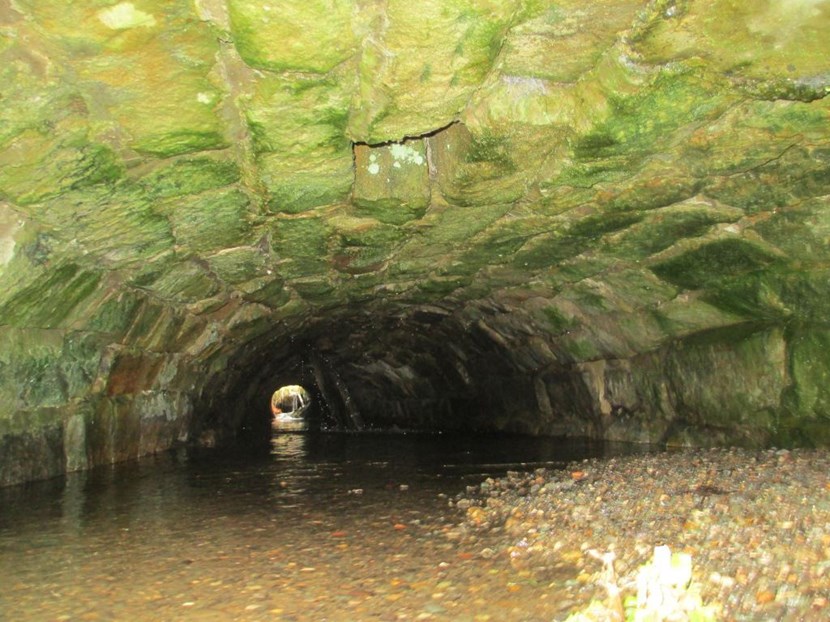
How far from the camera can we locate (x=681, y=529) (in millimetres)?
2725

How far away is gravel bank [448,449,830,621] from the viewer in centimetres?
203

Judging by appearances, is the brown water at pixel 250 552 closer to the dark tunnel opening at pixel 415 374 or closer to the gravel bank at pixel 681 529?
the gravel bank at pixel 681 529

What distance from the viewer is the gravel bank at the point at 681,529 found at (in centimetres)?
203

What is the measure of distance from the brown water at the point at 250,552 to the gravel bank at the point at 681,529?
17 cm

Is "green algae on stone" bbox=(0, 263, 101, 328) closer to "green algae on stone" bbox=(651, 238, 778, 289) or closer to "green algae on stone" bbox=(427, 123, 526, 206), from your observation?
"green algae on stone" bbox=(427, 123, 526, 206)

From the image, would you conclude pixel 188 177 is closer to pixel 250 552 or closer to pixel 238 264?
pixel 238 264

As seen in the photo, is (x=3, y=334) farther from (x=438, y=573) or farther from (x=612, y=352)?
(x=612, y=352)

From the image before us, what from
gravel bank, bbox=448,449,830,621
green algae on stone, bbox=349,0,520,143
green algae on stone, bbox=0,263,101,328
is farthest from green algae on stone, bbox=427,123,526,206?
green algae on stone, bbox=0,263,101,328

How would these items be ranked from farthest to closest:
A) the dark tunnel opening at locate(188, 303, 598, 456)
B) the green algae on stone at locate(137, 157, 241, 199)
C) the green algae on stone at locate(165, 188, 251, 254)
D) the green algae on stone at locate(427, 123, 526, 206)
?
the dark tunnel opening at locate(188, 303, 598, 456), the green algae on stone at locate(165, 188, 251, 254), the green algae on stone at locate(427, 123, 526, 206), the green algae on stone at locate(137, 157, 241, 199)

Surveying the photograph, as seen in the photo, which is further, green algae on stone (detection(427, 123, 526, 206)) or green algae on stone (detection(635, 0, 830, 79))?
green algae on stone (detection(427, 123, 526, 206))

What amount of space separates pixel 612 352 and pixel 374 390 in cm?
751

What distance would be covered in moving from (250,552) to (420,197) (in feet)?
6.69

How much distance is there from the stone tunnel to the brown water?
47.1 inches

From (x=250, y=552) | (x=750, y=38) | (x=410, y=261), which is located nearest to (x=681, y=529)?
(x=250, y=552)
